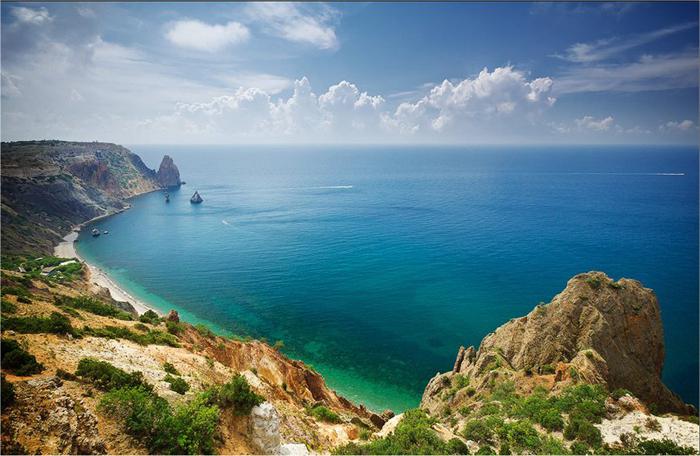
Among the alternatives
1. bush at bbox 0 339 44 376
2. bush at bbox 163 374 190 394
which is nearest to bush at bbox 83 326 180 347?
bush at bbox 163 374 190 394

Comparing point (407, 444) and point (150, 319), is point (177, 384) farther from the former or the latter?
point (150, 319)

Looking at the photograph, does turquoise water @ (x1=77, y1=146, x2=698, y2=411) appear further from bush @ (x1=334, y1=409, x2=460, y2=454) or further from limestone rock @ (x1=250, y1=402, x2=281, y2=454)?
limestone rock @ (x1=250, y1=402, x2=281, y2=454)

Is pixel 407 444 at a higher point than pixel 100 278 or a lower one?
higher

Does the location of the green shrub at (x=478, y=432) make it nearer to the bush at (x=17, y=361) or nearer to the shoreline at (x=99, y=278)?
the bush at (x=17, y=361)

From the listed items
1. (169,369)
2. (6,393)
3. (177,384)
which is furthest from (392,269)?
(6,393)

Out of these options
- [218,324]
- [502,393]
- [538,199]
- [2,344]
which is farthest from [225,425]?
[538,199]

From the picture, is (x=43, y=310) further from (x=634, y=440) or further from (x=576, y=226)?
(x=576, y=226)

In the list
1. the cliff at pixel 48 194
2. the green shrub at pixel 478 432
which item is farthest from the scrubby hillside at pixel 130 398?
the cliff at pixel 48 194
